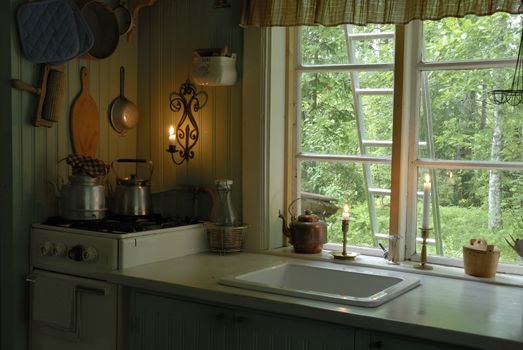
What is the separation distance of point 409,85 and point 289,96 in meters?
0.58

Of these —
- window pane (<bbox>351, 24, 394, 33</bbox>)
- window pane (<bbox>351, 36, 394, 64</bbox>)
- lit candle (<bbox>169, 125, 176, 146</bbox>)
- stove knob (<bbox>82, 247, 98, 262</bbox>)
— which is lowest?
stove knob (<bbox>82, 247, 98, 262</bbox>)

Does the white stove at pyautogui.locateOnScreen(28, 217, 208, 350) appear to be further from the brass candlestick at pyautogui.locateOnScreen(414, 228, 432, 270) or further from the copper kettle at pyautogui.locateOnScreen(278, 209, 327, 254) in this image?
the brass candlestick at pyautogui.locateOnScreen(414, 228, 432, 270)

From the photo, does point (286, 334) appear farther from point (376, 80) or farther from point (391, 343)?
point (376, 80)

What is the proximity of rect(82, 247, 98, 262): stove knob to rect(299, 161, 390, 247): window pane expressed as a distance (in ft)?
3.42

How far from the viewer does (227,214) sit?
290cm

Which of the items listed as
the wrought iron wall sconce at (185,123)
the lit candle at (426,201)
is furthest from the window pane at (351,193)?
the wrought iron wall sconce at (185,123)

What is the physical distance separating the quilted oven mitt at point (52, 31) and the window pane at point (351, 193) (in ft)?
3.89

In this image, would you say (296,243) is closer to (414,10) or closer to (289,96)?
(289,96)

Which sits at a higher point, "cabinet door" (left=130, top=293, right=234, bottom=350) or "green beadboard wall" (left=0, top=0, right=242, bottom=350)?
"green beadboard wall" (left=0, top=0, right=242, bottom=350)

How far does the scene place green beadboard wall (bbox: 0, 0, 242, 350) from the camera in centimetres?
273

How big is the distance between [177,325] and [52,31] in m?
1.36

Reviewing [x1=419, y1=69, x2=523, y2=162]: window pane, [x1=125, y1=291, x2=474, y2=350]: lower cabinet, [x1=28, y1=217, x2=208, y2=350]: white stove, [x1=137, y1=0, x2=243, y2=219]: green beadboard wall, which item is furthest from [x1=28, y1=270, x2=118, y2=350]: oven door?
[x1=419, y1=69, x2=523, y2=162]: window pane

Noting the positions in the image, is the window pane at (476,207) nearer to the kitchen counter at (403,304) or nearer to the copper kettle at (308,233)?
the kitchen counter at (403,304)

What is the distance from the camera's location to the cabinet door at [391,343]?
185cm
